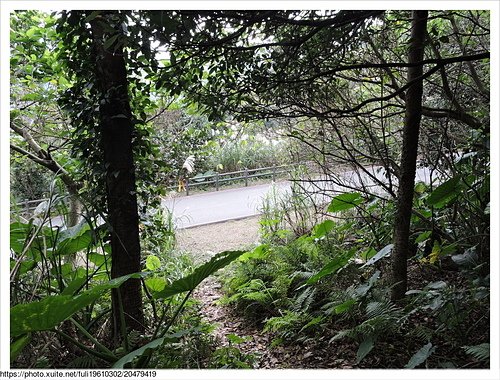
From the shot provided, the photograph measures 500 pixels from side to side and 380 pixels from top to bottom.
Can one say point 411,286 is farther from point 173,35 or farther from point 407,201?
point 173,35

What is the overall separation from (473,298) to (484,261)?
35cm

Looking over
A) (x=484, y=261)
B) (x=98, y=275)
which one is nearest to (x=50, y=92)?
(x=98, y=275)

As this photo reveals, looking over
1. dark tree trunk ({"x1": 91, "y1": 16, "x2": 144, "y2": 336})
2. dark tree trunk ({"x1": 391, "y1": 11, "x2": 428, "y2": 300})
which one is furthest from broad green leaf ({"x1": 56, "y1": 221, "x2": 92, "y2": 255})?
dark tree trunk ({"x1": 391, "y1": 11, "x2": 428, "y2": 300})

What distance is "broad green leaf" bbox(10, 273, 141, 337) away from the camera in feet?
3.50

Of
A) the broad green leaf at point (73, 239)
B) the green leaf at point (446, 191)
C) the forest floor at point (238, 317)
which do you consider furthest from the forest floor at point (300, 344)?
the broad green leaf at point (73, 239)

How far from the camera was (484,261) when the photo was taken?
1.76 m

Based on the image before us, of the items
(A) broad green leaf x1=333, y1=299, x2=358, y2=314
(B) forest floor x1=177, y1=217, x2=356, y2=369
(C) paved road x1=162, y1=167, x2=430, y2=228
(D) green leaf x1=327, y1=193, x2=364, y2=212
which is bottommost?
(B) forest floor x1=177, y1=217, x2=356, y2=369

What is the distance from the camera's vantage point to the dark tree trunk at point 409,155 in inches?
68.4

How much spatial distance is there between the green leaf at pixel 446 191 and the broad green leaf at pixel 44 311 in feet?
4.95

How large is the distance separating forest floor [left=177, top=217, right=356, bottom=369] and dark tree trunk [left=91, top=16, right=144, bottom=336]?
64 centimetres

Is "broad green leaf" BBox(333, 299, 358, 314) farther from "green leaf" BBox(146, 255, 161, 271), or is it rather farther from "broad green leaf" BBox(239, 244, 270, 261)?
"green leaf" BBox(146, 255, 161, 271)

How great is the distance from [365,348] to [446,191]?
81 centimetres

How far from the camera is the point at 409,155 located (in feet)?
5.83

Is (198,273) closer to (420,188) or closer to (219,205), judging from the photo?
(420,188)
